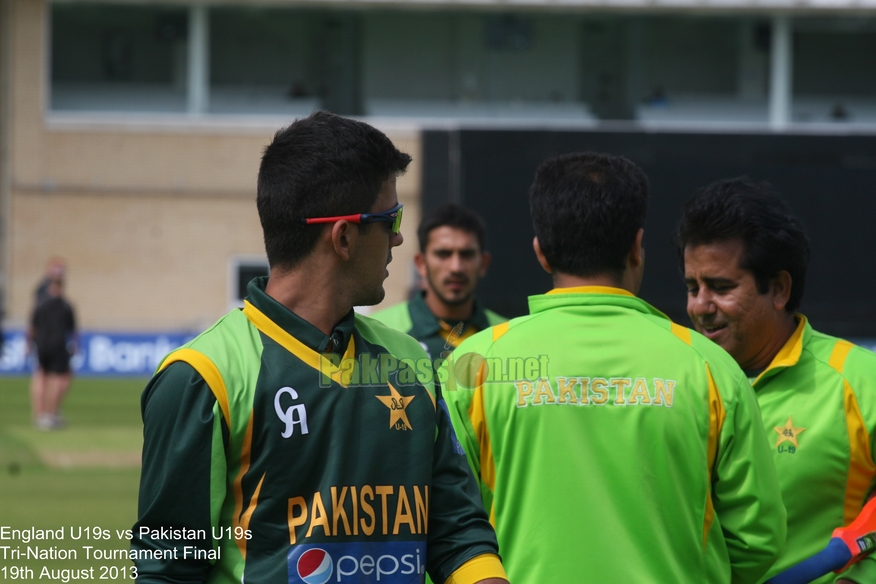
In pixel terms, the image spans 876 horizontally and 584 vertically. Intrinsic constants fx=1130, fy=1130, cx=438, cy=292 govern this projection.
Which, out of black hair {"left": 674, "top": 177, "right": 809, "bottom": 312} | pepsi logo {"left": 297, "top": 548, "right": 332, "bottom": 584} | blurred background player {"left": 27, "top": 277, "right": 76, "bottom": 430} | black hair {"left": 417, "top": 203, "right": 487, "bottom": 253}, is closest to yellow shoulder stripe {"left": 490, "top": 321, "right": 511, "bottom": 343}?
black hair {"left": 674, "top": 177, "right": 809, "bottom": 312}

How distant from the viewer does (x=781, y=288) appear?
350cm

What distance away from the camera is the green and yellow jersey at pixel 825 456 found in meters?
3.29

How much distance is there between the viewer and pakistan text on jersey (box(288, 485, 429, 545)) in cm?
249

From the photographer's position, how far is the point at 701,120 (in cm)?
2756

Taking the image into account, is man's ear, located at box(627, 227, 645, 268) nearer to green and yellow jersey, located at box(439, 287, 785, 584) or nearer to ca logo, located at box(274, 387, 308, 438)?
green and yellow jersey, located at box(439, 287, 785, 584)

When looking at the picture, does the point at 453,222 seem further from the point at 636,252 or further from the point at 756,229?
the point at 636,252

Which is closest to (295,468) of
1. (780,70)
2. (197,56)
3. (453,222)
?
(453,222)

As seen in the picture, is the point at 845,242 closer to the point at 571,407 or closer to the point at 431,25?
the point at 431,25

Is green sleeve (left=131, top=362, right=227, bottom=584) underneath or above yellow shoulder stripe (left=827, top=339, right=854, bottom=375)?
underneath

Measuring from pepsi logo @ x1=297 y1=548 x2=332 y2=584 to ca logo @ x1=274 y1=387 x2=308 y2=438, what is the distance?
0.88 ft

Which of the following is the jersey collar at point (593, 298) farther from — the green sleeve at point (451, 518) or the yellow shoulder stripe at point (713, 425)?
the green sleeve at point (451, 518)

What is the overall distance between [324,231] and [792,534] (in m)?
1.69

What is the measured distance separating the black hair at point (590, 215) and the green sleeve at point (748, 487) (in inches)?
19.9

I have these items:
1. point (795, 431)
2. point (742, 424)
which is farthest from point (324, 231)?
point (795, 431)
